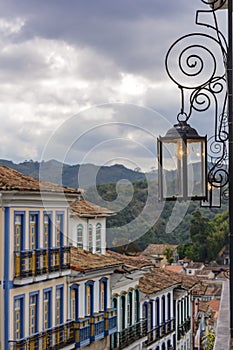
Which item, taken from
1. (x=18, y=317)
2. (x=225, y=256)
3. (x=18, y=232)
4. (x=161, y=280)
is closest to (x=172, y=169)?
(x=225, y=256)

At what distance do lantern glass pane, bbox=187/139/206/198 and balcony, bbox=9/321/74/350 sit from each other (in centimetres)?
266

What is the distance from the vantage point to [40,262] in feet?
12.1

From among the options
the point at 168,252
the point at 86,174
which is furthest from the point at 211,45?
the point at 168,252

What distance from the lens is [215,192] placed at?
1.00 metres

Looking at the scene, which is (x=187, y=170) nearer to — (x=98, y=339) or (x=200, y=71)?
(x=200, y=71)

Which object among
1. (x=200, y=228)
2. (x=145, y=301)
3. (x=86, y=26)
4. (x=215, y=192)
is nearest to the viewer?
(x=215, y=192)

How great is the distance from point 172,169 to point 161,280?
4.47 m

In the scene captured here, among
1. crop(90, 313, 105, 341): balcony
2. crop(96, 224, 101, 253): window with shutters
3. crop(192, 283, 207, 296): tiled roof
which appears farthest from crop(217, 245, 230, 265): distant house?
crop(192, 283, 207, 296): tiled roof

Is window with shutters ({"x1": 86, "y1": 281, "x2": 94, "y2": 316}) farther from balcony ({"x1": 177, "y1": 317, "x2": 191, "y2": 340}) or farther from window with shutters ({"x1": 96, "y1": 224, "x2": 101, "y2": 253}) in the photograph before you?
balcony ({"x1": 177, "y1": 317, "x2": 191, "y2": 340})

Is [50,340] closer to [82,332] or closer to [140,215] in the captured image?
[82,332]

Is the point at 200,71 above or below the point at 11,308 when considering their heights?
above

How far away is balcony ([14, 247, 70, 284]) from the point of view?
3.47m

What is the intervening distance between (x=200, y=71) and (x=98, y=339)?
3.67m

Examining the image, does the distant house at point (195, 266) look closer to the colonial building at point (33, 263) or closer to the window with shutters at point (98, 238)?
the window with shutters at point (98, 238)
